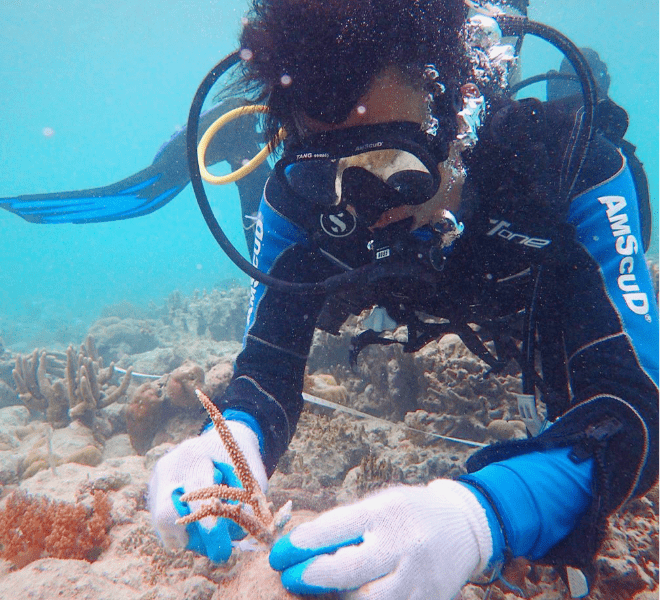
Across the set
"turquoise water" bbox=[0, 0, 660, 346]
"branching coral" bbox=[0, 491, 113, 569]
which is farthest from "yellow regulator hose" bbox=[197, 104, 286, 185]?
"turquoise water" bbox=[0, 0, 660, 346]

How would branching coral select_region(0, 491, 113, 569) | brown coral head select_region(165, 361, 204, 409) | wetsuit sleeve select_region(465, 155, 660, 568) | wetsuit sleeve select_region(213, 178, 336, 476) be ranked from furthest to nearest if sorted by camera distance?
1. brown coral head select_region(165, 361, 204, 409)
2. branching coral select_region(0, 491, 113, 569)
3. wetsuit sleeve select_region(213, 178, 336, 476)
4. wetsuit sleeve select_region(465, 155, 660, 568)

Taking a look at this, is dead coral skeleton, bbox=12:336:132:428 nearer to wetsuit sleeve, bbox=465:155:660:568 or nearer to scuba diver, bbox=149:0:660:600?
scuba diver, bbox=149:0:660:600

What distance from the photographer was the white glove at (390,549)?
109 cm

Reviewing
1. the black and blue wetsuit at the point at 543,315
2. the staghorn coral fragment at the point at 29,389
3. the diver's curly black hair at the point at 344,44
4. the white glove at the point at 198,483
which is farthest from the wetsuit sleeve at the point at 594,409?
the staghorn coral fragment at the point at 29,389

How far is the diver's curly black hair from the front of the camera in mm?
1527

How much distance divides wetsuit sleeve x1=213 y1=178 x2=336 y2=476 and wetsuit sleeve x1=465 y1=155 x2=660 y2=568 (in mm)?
997

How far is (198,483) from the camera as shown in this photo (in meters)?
1.48

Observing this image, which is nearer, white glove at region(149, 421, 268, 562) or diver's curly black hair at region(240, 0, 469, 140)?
white glove at region(149, 421, 268, 562)

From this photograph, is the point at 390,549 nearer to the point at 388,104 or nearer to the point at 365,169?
the point at 365,169

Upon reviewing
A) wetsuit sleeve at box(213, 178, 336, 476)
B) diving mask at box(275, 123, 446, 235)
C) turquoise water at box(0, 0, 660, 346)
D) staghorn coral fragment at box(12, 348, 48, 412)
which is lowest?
staghorn coral fragment at box(12, 348, 48, 412)

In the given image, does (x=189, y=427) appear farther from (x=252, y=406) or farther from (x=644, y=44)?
(x=644, y=44)

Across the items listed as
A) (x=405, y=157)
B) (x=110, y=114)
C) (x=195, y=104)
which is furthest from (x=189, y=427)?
(x=110, y=114)

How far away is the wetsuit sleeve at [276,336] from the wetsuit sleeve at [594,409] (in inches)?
39.2

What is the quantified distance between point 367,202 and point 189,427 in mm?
4069
